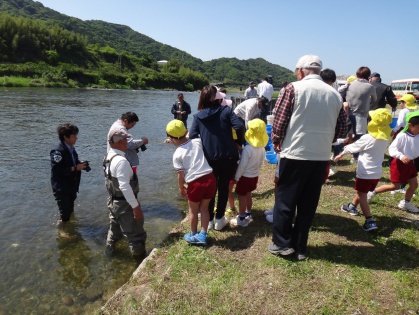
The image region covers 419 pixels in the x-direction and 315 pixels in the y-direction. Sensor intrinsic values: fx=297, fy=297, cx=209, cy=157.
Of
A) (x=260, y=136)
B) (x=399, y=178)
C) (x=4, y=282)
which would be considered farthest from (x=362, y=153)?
(x=4, y=282)

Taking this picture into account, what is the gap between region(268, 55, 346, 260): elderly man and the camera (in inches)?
121

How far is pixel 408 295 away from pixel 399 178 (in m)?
2.39

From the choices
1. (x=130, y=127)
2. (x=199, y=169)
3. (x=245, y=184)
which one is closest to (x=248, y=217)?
(x=245, y=184)

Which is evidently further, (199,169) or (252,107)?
(252,107)

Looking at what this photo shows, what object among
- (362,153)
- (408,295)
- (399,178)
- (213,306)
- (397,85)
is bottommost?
(213,306)

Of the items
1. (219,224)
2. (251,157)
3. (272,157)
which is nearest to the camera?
(251,157)

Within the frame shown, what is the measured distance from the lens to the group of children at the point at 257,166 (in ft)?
12.3

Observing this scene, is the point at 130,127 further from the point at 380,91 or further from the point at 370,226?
the point at 380,91

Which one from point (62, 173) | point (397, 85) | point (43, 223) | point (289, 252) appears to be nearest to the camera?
point (289, 252)

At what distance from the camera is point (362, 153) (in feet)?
14.3

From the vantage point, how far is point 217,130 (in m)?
3.93

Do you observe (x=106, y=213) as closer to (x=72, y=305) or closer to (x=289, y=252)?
(x=72, y=305)

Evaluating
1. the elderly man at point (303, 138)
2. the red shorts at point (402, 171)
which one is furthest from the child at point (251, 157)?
the red shorts at point (402, 171)

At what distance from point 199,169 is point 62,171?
8.03ft
